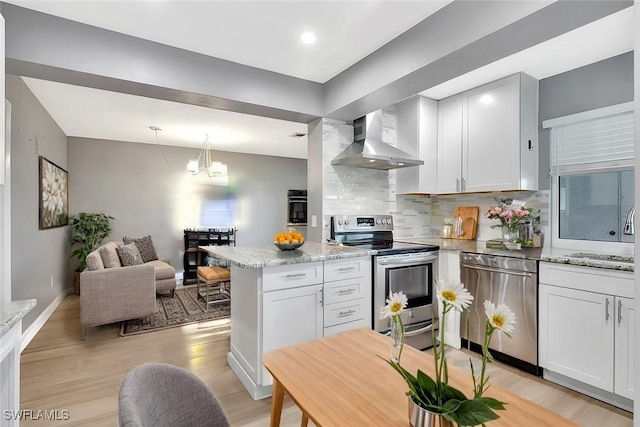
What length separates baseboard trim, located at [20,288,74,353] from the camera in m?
3.04

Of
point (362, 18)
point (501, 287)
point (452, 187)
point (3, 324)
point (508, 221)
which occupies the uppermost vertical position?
point (362, 18)

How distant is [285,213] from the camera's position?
7.25m

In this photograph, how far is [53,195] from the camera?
4.14 metres

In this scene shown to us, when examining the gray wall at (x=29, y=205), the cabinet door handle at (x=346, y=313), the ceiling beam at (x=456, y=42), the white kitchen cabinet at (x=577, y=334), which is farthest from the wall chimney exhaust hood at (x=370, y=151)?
the gray wall at (x=29, y=205)

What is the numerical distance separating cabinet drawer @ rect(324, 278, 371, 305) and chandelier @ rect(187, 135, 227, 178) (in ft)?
10.3

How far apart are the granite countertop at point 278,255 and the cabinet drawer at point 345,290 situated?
8.3 inches

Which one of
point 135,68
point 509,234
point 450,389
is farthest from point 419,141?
point 450,389

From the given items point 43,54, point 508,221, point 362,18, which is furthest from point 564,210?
point 43,54

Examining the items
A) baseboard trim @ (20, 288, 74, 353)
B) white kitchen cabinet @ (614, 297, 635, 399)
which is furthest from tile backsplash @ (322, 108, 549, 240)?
baseboard trim @ (20, 288, 74, 353)

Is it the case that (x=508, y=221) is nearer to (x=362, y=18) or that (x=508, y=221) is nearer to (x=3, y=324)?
(x=362, y=18)

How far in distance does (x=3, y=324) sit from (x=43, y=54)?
1.66 m

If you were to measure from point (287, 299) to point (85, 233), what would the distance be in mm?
4468

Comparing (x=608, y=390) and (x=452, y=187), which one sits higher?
(x=452, y=187)

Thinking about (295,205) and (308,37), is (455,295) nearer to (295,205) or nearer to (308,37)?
(308,37)
